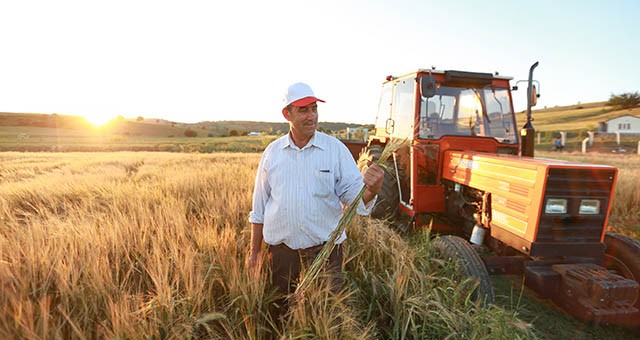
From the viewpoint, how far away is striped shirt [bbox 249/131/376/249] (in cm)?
207

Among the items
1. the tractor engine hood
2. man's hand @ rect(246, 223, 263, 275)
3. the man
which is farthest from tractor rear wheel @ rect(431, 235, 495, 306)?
man's hand @ rect(246, 223, 263, 275)

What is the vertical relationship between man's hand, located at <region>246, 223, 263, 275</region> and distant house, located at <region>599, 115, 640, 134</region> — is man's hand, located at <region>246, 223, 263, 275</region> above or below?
below

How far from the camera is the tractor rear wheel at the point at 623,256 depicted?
9.85ft

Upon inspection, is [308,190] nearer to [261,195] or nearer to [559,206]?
[261,195]

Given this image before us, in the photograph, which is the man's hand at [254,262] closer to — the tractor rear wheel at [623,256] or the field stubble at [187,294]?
the field stubble at [187,294]

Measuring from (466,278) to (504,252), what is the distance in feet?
3.23

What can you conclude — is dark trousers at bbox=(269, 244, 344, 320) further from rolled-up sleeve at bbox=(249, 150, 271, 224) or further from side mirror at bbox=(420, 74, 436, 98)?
side mirror at bbox=(420, 74, 436, 98)

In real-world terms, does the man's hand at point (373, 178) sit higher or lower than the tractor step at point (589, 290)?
higher

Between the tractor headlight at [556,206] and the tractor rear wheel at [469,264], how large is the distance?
675mm

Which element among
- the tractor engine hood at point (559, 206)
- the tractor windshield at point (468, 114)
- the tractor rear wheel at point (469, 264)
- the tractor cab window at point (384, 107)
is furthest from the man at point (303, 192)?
the tractor cab window at point (384, 107)

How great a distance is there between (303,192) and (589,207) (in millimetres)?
2456

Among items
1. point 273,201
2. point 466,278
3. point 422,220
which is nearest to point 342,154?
point 273,201

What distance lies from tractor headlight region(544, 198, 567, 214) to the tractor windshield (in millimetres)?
1930

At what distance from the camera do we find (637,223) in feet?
17.9
